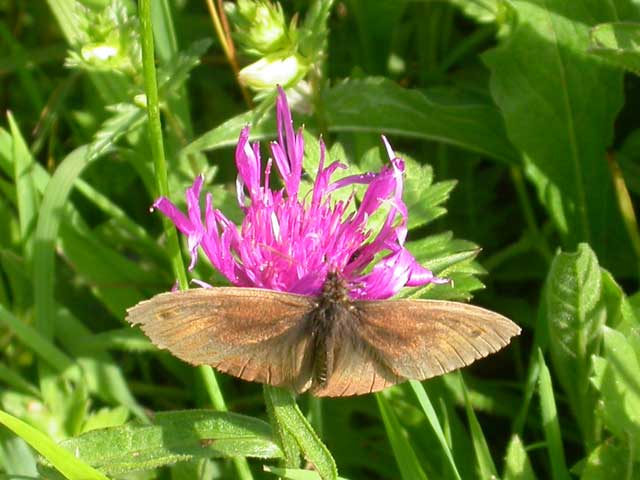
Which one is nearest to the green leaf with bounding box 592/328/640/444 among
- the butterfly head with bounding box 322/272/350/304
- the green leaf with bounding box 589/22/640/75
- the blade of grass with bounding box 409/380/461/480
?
the blade of grass with bounding box 409/380/461/480

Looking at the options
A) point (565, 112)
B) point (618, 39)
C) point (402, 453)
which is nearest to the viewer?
point (402, 453)

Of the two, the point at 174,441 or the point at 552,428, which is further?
the point at 552,428

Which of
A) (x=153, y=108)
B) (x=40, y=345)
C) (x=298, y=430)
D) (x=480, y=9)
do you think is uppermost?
(x=153, y=108)

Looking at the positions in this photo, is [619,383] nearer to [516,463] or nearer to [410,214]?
[516,463]

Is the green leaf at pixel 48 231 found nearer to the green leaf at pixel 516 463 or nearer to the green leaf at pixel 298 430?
the green leaf at pixel 298 430

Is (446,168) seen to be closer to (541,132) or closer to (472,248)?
(541,132)

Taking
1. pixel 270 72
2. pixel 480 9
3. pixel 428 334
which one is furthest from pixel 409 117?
pixel 428 334

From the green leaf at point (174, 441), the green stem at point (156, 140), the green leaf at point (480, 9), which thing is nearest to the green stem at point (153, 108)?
the green stem at point (156, 140)
